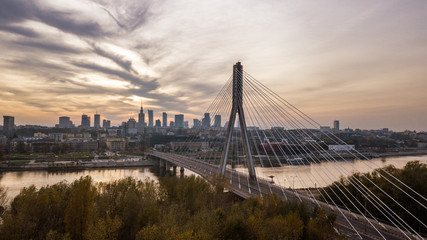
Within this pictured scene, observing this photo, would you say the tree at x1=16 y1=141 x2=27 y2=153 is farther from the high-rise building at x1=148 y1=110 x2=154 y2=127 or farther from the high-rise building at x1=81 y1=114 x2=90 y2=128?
the high-rise building at x1=148 y1=110 x2=154 y2=127

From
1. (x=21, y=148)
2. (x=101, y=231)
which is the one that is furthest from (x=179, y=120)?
(x=101, y=231)

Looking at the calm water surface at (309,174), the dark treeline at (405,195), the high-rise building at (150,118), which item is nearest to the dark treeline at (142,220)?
the dark treeline at (405,195)

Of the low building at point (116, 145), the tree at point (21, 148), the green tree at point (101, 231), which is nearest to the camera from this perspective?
the green tree at point (101, 231)

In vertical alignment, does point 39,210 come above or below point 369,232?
above

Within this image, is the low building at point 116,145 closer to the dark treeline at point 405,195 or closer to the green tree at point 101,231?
the dark treeline at point 405,195

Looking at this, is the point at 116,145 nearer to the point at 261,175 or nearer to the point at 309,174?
the point at 261,175

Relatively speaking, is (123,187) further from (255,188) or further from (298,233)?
(298,233)

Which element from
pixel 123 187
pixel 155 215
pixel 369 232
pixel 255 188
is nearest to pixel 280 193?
pixel 255 188

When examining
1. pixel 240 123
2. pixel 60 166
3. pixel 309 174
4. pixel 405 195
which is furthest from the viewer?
pixel 60 166

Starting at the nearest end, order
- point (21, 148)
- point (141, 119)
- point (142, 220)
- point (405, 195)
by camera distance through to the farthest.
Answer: point (142, 220) → point (405, 195) → point (21, 148) → point (141, 119)
